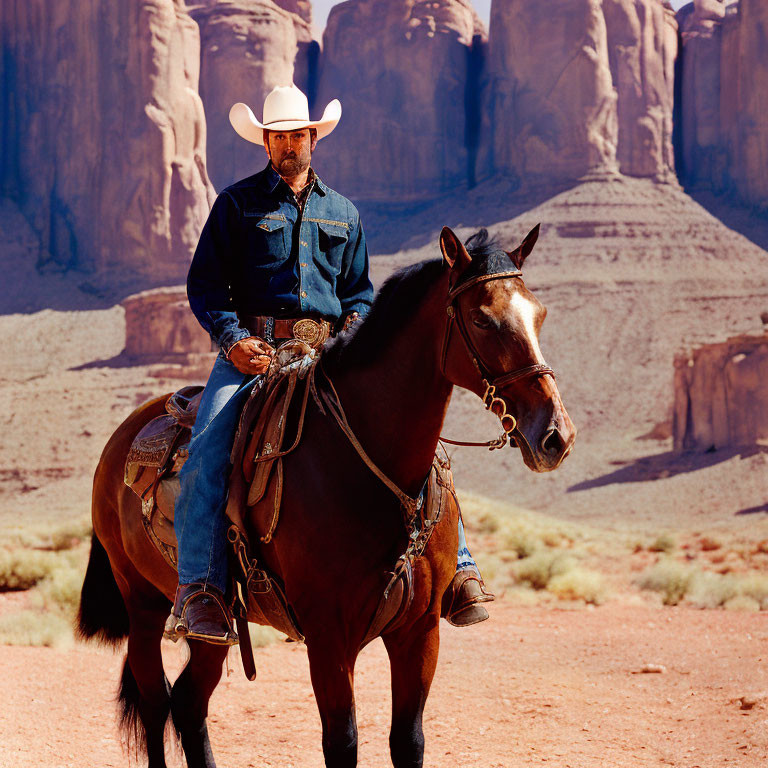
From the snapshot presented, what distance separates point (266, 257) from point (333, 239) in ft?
1.11

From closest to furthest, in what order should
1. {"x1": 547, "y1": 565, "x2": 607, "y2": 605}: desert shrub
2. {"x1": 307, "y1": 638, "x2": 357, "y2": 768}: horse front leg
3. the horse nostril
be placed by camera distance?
the horse nostril
{"x1": 307, "y1": 638, "x2": 357, "y2": 768}: horse front leg
{"x1": 547, "y1": 565, "x2": 607, "y2": 605}: desert shrub

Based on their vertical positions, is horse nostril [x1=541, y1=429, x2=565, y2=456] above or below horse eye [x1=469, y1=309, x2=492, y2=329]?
below

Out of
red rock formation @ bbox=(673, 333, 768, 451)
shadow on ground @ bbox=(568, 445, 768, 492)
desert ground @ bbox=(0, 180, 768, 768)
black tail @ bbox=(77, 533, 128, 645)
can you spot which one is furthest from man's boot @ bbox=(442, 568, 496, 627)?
red rock formation @ bbox=(673, 333, 768, 451)

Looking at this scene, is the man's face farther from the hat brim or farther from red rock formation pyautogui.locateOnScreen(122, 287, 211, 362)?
red rock formation pyautogui.locateOnScreen(122, 287, 211, 362)

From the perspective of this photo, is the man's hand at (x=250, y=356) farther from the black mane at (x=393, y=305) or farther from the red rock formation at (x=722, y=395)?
the red rock formation at (x=722, y=395)

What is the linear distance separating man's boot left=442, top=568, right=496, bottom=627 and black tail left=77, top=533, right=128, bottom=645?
261 cm

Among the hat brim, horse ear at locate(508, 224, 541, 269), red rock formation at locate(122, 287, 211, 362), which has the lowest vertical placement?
red rock formation at locate(122, 287, 211, 362)

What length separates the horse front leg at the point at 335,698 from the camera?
410 cm

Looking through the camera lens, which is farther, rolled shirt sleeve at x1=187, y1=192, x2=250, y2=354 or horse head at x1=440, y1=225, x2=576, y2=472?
rolled shirt sleeve at x1=187, y1=192, x2=250, y2=354

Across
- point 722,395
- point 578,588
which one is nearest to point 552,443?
point 578,588

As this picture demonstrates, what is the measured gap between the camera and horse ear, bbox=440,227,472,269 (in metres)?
3.84

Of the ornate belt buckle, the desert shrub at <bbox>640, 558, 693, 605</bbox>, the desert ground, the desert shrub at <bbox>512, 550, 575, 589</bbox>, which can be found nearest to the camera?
the ornate belt buckle

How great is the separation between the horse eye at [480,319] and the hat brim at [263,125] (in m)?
1.53

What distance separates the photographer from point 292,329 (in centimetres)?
483
